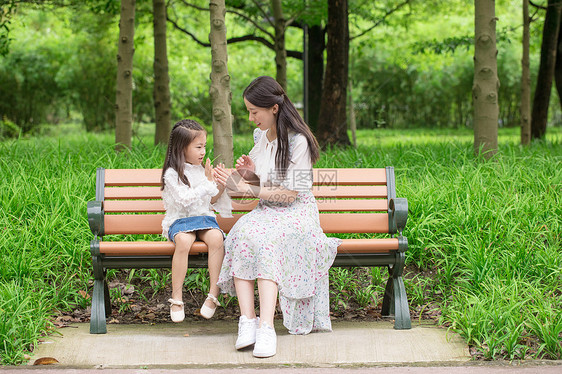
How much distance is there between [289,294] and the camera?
354cm

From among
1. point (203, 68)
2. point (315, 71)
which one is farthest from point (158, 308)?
point (203, 68)

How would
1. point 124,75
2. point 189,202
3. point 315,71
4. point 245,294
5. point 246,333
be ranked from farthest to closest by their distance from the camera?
point 315,71
point 124,75
point 189,202
point 245,294
point 246,333

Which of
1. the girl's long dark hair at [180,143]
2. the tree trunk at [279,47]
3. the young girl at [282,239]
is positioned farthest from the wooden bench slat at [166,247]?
the tree trunk at [279,47]

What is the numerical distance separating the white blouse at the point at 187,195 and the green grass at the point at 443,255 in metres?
0.62

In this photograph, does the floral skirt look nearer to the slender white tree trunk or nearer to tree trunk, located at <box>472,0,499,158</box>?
tree trunk, located at <box>472,0,499,158</box>

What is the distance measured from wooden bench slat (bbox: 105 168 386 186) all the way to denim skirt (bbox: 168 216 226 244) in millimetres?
445

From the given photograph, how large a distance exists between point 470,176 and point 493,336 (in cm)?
222

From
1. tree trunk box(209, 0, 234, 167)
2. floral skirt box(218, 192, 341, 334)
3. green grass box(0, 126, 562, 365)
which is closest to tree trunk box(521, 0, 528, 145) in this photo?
green grass box(0, 126, 562, 365)

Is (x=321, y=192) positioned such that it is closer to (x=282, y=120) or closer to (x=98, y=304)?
(x=282, y=120)

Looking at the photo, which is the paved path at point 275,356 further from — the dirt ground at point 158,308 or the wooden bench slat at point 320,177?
the wooden bench slat at point 320,177

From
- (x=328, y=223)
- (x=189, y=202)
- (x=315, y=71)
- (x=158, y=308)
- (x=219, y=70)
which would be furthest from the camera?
(x=315, y=71)

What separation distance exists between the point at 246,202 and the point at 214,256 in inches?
21.8

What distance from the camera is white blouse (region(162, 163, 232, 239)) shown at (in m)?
3.73

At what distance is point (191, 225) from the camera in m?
3.68
